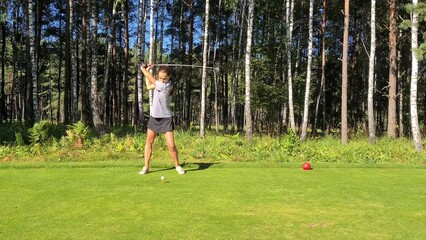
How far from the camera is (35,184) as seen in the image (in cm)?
566

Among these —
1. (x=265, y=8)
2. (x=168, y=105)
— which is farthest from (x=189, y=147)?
(x=265, y=8)

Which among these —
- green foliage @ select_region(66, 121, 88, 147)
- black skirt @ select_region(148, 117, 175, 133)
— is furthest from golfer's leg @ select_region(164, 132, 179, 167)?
green foliage @ select_region(66, 121, 88, 147)

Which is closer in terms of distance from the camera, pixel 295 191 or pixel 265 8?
pixel 295 191

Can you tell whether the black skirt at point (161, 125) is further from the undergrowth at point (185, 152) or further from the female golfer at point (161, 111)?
the undergrowth at point (185, 152)

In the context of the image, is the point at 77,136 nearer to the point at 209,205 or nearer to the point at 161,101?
the point at 161,101

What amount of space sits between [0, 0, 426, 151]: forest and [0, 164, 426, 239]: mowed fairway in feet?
29.9

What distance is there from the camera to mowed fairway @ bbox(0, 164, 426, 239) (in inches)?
137

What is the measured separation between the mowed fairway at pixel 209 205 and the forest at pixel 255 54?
29.9 ft

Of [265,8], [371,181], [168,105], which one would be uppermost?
[265,8]

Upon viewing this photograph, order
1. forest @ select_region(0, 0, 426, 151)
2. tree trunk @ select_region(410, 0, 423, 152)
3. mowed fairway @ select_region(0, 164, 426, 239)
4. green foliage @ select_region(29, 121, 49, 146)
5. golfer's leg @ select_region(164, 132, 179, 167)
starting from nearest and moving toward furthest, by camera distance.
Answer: mowed fairway @ select_region(0, 164, 426, 239) → golfer's leg @ select_region(164, 132, 179, 167) → green foliage @ select_region(29, 121, 49, 146) → tree trunk @ select_region(410, 0, 423, 152) → forest @ select_region(0, 0, 426, 151)

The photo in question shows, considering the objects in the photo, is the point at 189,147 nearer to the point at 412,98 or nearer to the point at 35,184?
the point at 35,184

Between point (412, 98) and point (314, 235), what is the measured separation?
12.0 metres

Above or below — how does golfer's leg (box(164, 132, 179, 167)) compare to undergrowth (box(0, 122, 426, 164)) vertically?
above

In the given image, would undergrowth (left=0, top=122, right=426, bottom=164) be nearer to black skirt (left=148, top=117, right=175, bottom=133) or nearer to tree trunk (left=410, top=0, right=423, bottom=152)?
tree trunk (left=410, top=0, right=423, bottom=152)
